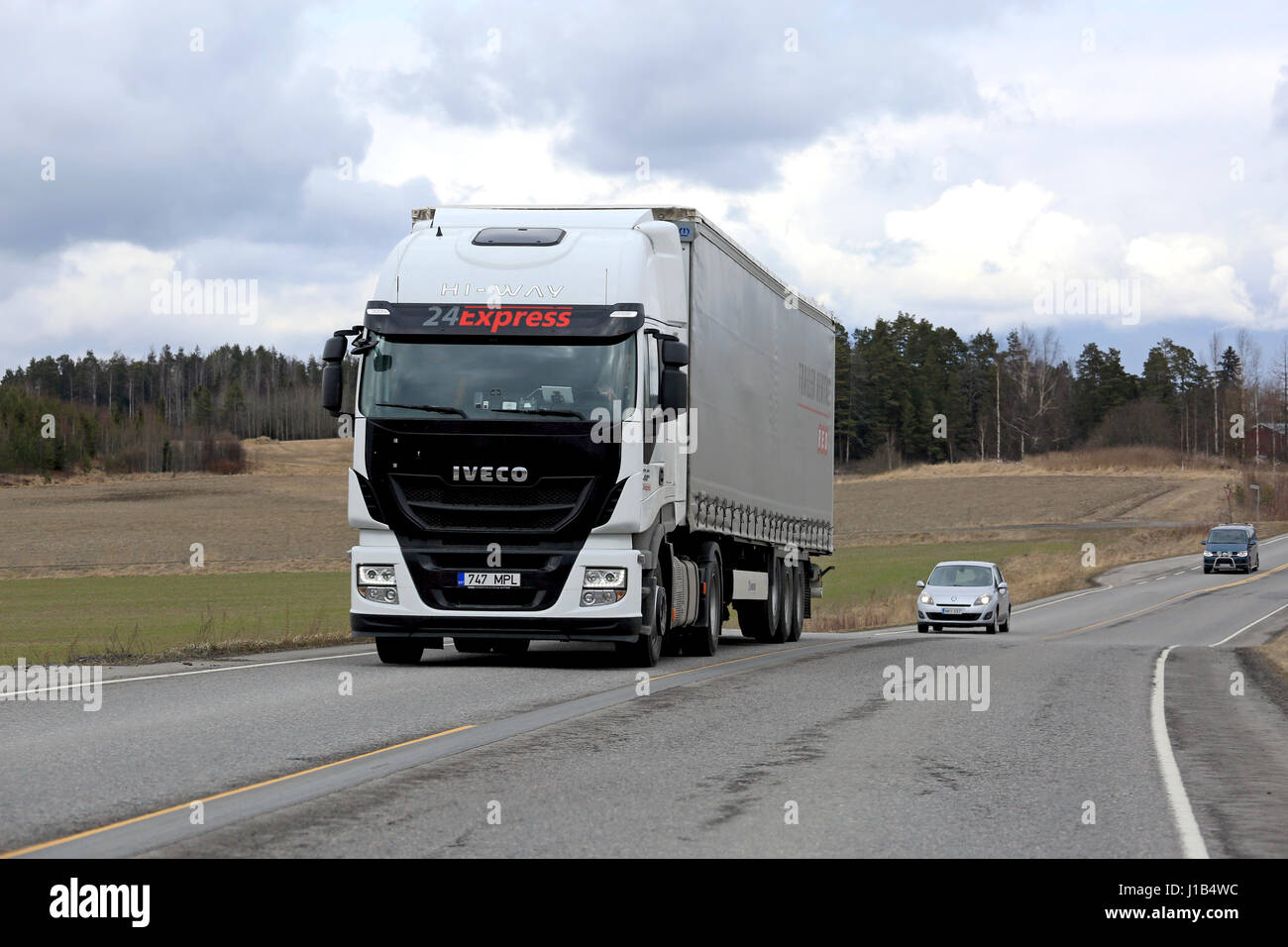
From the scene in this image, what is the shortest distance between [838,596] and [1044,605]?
6848 mm

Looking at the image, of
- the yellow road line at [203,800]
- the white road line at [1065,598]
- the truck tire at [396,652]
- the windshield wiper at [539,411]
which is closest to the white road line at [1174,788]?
the yellow road line at [203,800]

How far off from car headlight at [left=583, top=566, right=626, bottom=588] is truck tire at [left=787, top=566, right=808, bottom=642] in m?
9.66

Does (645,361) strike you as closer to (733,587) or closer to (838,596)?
(733,587)

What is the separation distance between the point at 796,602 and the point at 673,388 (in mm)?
10629

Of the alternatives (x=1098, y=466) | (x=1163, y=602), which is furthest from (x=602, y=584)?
(x=1098, y=466)

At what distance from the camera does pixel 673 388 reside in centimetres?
1554

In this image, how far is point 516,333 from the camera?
51.0ft

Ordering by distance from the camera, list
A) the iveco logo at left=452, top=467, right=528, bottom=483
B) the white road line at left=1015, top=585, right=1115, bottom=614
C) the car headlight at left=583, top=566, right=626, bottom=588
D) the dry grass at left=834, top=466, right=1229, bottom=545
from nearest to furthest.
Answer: the iveco logo at left=452, top=467, right=528, bottom=483 → the car headlight at left=583, top=566, right=626, bottom=588 → the white road line at left=1015, top=585, right=1115, bottom=614 → the dry grass at left=834, top=466, right=1229, bottom=545

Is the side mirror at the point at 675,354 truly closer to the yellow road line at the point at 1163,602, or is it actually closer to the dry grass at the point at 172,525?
the yellow road line at the point at 1163,602

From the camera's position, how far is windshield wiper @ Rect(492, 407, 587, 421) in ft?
50.1

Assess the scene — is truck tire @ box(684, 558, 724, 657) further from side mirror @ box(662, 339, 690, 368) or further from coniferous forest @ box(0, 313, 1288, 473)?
coniferous forest @ box(0, 313, 1288, 473)

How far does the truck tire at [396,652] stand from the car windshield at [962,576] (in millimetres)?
18876

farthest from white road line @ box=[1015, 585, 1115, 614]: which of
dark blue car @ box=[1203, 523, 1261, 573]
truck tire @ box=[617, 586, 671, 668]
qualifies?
truck tire @ box=[617, 586, 671, 668]
